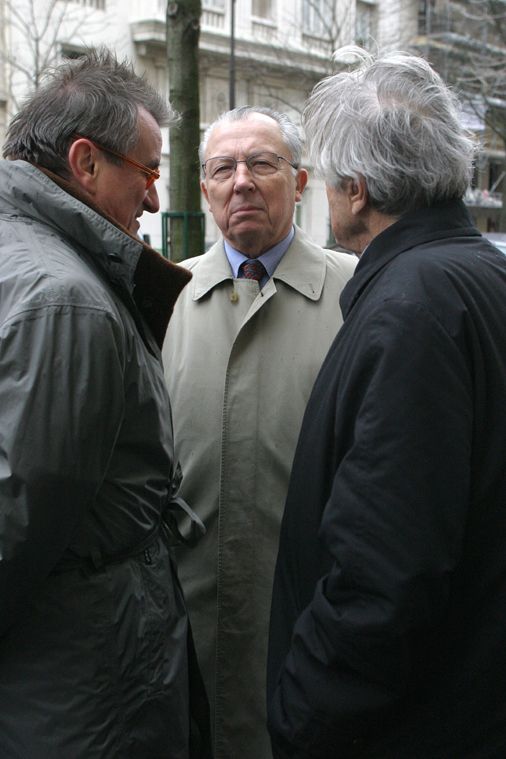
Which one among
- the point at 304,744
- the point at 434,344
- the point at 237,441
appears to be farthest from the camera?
the point at 237,441

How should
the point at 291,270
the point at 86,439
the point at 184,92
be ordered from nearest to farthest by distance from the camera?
the point at 86,439 → the point at 291,270 → the point at 184,92

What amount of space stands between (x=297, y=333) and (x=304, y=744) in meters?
1.49

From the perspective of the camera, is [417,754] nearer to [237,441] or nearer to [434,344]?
[434,344]

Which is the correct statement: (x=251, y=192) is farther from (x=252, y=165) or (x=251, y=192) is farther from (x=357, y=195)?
(x=357, y=195)

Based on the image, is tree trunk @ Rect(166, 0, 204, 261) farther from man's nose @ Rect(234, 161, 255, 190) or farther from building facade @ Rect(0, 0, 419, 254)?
building facade @ Rect(0, 0, 419, 254)

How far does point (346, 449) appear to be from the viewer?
186 centimetres

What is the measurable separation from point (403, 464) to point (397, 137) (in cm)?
69

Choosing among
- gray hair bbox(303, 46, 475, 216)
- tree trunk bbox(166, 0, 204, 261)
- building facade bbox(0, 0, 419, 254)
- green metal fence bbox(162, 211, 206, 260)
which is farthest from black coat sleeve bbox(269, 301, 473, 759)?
building facade bbox(0, 0, 419, 254)

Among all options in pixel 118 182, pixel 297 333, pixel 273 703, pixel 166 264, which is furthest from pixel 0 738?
pixel 297 333

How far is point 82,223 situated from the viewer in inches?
76.2

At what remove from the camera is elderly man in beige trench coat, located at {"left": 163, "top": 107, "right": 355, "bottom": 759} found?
2.89 m

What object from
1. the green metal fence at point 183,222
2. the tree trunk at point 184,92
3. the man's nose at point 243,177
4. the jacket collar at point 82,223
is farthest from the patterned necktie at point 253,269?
the green metal fence at point 183,222

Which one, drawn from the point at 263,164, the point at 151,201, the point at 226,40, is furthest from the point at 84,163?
A: the point at 226,40

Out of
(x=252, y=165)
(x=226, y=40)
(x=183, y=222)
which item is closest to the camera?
(x=252, y=165)
